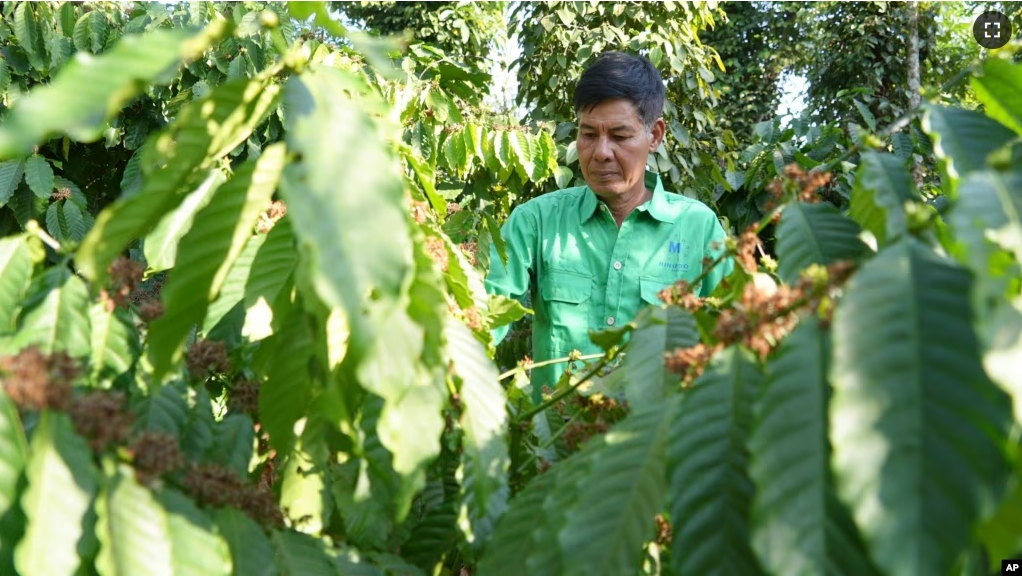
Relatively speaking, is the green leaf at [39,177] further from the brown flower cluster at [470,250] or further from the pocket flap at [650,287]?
the pocket flap at [650,287]

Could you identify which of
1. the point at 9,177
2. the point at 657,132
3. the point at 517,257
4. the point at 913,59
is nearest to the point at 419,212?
the point at 517,257

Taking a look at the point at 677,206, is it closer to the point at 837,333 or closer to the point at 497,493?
the point at 497,493

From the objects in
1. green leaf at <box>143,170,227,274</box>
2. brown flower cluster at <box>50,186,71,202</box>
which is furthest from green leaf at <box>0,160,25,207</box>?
green leaf at <box>143,170,227,274</box>

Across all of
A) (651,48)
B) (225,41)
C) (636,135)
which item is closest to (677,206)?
(636,135)

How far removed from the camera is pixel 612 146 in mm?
2500

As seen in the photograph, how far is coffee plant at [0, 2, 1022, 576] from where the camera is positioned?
0.47 metres

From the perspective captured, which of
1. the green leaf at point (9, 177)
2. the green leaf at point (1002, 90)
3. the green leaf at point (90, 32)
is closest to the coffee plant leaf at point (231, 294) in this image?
the green leaf at point (1002, 90)

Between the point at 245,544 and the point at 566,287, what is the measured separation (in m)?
1.89

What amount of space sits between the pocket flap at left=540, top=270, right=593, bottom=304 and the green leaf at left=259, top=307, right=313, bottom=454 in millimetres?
1784

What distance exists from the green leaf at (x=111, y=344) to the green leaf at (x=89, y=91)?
0.78 feet

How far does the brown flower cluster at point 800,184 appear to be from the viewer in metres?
0.79

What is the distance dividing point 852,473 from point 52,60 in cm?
432

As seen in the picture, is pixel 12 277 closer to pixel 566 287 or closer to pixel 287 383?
pixel 287 383

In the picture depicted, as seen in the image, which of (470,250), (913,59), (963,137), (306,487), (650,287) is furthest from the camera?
(913,59)
